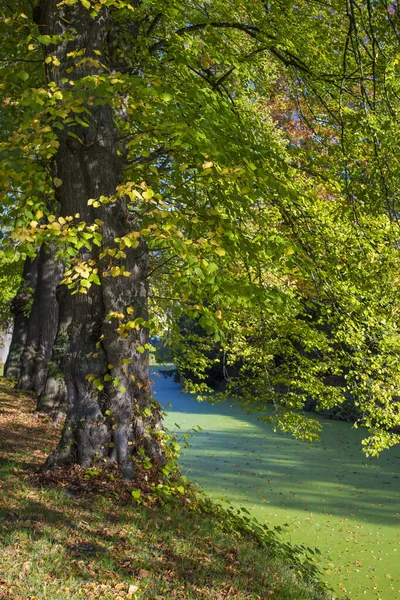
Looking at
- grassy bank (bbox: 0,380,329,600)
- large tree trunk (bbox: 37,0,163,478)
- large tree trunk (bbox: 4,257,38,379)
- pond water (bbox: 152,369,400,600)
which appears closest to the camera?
grassy bank (bbox: 0,380,329,600)

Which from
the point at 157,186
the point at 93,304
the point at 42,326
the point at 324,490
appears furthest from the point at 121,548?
the point at 42,326

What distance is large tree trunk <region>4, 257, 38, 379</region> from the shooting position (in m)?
13.7

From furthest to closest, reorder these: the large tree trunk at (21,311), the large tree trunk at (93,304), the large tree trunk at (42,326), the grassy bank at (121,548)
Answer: the large tree trunk at (21,311) → the large tree trunk at (42,326) → the large tree trunk at (93,304) → the grassy bank at (121,548)

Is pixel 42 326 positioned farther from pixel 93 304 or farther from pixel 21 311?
pixel 93 304

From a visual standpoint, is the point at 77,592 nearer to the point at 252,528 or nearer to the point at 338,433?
the point at 252,528

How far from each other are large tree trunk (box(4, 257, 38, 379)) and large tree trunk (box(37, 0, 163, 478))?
824 centimetres

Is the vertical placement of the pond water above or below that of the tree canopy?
below

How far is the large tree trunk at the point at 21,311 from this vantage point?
13.7 metres

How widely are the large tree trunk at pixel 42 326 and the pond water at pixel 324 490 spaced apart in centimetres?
366

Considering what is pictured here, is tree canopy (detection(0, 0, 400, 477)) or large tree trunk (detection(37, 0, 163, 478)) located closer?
tree canopy (detection(0, 0, 400, 477))

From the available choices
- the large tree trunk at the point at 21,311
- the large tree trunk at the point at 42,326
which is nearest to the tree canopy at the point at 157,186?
the large tree trunk at the point at 42,326

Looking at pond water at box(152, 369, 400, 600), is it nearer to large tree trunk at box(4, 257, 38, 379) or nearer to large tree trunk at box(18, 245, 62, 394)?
large tree trunk at box(18, 245, 62, 394)

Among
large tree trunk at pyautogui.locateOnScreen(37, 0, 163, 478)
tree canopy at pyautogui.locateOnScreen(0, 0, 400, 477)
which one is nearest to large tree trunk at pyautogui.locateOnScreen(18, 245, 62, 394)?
tree canopy at pyautogui.locateOnScreen(0, 0, 400, 477)

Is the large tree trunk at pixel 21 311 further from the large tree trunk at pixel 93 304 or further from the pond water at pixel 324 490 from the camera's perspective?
the large tree trunk at pixel 93 304
